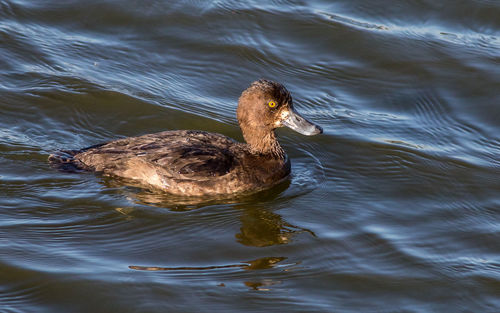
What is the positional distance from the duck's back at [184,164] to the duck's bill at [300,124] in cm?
58

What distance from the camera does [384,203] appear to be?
27.9ft

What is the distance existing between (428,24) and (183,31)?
4083 mm

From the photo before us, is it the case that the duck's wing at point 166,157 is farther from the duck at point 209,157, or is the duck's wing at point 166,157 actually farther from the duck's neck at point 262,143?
the duck's neck at point 262,143

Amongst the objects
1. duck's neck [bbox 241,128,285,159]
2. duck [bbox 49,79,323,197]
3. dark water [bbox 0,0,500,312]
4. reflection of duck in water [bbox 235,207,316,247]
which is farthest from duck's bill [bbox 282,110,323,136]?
reflection of duck in water [bbox 235,207,316,247]

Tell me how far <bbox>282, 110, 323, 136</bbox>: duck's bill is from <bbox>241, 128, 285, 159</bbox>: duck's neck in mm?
251

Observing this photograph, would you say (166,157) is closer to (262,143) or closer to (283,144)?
(262,143)

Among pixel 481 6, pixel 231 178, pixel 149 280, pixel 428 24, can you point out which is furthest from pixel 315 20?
pixel 149 280

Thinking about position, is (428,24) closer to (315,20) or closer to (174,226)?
(315,20)

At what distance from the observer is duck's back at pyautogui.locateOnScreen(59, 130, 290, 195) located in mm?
8602

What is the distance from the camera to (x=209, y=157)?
866 centimetres

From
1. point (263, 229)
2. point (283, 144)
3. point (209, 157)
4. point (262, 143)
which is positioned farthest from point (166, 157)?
point (283, 144)

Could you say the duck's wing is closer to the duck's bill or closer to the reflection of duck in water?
the reflection of duck in water

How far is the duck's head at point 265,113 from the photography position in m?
8.93

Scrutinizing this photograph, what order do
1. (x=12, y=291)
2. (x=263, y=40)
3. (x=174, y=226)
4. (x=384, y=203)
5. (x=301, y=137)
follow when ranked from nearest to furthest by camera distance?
(x=12, y=291), (x=174, y=226), (x=384, y=203), (x=301, y=137), (x=263, y=40)
